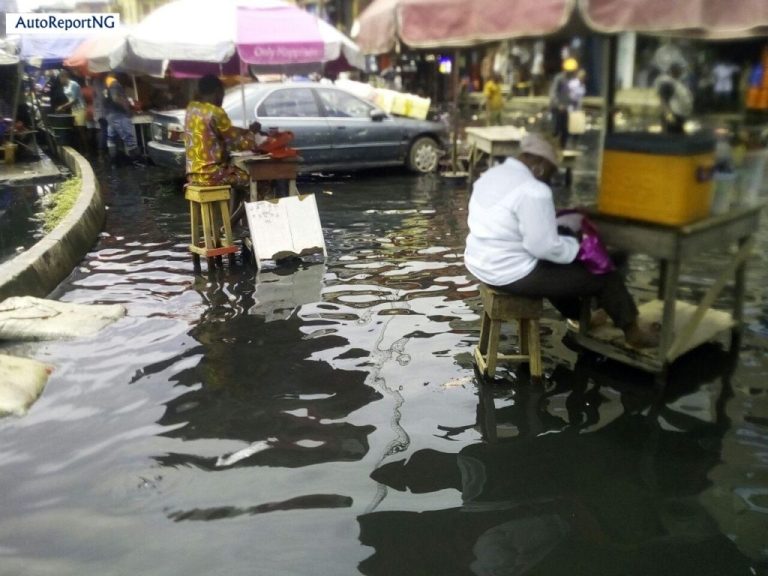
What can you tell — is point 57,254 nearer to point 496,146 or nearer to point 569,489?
point 569,489

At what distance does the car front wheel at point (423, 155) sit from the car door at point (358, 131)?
1.01 feet

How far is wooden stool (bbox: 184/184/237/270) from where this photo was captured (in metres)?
6.71

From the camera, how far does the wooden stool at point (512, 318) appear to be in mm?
4219

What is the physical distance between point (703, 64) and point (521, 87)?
18.2 m

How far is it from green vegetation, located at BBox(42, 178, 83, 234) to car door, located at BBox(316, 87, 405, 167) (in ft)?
13.4

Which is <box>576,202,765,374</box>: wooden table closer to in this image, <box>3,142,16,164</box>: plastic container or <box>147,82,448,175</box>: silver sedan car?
<box>147,82,448,175</box>: silver sedan car

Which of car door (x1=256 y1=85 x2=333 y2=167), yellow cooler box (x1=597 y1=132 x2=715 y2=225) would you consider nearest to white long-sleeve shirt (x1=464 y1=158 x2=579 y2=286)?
yellow cooler box (x1=597 y1=132 x2=715 y2=225)

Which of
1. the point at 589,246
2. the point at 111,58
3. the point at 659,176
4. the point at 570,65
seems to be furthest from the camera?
the point at 570,65

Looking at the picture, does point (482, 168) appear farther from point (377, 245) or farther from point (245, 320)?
point (245, 320)

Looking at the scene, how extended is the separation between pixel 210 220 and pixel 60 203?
359 cm

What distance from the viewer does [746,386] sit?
4.29m

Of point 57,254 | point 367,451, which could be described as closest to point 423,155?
point 57,254

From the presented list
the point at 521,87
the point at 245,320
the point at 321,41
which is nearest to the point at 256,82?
the point at 321,41

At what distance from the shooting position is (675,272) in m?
4.01
